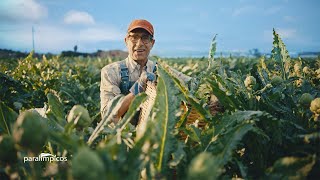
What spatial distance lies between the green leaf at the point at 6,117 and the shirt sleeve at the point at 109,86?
5.44 ft

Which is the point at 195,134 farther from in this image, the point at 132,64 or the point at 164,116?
the point at 132,64

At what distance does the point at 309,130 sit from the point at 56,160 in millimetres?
1052

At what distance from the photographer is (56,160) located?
140 cm

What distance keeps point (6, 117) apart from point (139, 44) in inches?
80.5

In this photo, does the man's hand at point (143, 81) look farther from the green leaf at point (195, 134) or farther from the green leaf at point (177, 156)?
the green leaf at point (177, 156)

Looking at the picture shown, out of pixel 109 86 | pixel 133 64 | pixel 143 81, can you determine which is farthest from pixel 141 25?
pixel 143 81

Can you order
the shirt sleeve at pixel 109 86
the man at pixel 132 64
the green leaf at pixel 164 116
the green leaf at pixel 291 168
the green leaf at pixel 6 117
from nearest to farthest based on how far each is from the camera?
the green leaf at pixel 291 168
the green leaf at pixel 164 116
the green leaf at pixel 6 117
the shirt sleeve at pixel 109 86
the man at pixel 132 64

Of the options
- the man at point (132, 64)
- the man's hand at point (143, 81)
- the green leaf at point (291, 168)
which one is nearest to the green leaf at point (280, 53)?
the man's hand at point (143, 81)

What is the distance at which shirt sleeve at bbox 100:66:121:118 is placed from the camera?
123 inches

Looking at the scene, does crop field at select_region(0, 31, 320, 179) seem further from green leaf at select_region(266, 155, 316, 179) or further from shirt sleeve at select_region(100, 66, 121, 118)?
shirt sleeve at select_region(100, 66, 121, 118)

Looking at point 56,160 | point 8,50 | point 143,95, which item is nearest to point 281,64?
point 143,95

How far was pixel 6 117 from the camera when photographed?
4.47ft

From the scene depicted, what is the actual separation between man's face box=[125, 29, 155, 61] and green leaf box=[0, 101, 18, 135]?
200 cm

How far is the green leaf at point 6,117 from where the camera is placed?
4.38ft
